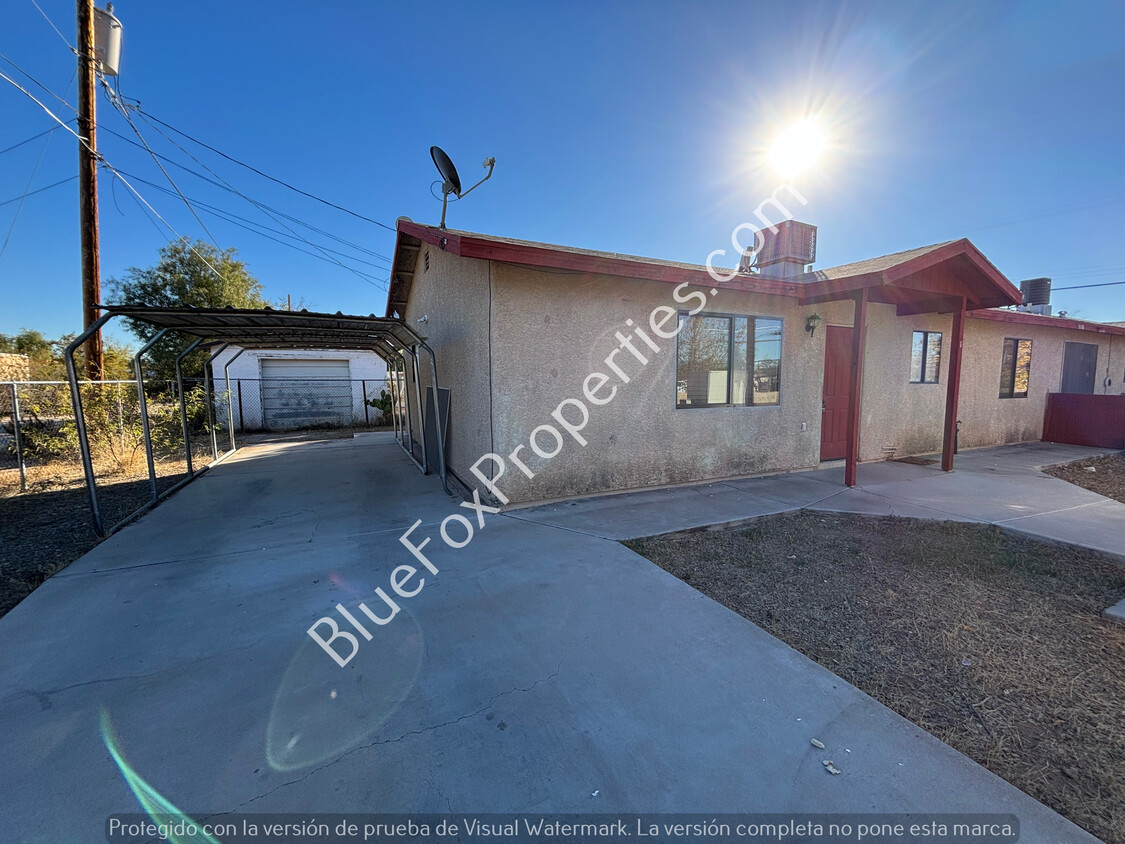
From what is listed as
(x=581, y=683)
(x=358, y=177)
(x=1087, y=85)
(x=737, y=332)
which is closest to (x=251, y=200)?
(x=358, y=177)

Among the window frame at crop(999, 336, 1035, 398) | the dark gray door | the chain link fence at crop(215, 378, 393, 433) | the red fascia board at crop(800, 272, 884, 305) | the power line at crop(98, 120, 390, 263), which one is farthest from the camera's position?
the chain link fence at crop(215, 378, 393, 433)

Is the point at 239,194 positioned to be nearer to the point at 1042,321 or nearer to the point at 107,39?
the point at 107,39

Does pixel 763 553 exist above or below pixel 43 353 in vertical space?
below

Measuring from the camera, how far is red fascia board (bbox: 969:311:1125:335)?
8.23 metres

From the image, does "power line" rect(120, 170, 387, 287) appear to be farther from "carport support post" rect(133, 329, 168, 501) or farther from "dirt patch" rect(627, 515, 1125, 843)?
"dirt patch" rect(627, 515, 1125, 843)

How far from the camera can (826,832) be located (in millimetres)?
1457

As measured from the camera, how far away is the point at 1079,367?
1070 centimetres

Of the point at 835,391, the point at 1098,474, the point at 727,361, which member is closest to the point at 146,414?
the point at 727,361

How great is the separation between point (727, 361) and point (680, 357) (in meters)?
0.89

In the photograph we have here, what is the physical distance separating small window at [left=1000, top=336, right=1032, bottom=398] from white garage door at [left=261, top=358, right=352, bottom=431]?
18.3 m

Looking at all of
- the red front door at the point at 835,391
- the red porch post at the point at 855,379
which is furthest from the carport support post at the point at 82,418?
the red front door at the point at 835,391

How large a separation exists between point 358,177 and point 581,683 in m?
13.4

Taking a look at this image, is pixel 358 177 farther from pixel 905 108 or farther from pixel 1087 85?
pixel 1087 85

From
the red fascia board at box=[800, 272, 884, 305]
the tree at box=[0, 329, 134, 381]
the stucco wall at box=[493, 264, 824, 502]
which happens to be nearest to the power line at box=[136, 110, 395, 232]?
the tree at box=[0, 329, 134, 381]
